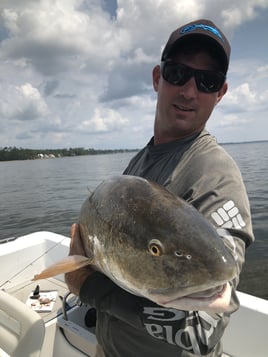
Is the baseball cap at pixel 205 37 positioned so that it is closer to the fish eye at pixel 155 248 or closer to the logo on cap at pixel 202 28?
the logo on cap at pixel 202 28

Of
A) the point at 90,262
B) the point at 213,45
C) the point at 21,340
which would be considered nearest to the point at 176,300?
the point at 90,262

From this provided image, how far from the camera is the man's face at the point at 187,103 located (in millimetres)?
2199

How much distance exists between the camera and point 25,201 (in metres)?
25.3

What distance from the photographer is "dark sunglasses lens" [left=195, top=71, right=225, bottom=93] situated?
85.7 inches

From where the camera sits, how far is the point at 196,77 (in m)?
2.18

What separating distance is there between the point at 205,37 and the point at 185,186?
3.51 ft

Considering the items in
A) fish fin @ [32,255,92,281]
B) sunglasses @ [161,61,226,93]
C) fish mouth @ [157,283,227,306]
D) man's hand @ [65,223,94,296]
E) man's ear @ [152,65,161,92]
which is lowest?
man's hand @ [65,223,94,296]

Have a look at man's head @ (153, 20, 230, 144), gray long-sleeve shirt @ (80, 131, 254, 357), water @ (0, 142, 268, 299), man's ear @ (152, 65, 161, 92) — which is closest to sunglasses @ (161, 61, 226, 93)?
man's head @ (153, 20, 230, 144)

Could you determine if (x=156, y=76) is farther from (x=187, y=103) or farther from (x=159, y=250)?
(x=159, y=250)

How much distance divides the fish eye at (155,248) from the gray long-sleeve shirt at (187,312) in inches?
11.1

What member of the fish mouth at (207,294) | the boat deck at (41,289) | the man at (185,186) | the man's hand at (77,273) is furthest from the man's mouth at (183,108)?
the boat deck at (41,289)

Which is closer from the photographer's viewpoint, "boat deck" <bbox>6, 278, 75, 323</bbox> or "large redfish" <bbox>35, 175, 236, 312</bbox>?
"large redfish" <bbox>35, 175, 236, 312</bbox>

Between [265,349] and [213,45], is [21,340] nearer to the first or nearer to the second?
[265,349]

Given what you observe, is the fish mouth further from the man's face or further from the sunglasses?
the sunglasses
